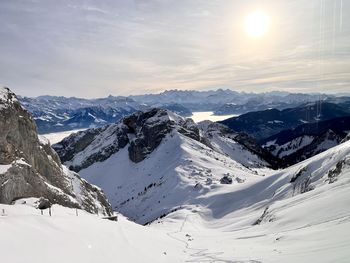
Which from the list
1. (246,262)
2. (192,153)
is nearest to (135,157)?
(192,153)

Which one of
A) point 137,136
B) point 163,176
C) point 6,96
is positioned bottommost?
point 163,176

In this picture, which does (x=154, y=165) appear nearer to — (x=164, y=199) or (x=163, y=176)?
(x=163, y=176)

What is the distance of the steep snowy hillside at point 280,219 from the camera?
49.1 ft

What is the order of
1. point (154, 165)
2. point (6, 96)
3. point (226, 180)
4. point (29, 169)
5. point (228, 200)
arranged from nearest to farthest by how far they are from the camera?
point (29, 169) < point (6, 96) < point (228, 200) < point (226, 180) < point (154, 165)

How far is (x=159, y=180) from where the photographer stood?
390 ft

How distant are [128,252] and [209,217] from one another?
60.7 metres

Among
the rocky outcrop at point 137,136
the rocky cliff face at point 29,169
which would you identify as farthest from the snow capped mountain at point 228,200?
the rocky cliff face at point 29,169

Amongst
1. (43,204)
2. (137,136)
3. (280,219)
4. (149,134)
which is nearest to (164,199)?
(43,204)

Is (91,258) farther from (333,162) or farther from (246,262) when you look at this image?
(333,162)

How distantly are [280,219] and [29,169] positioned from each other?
113ft

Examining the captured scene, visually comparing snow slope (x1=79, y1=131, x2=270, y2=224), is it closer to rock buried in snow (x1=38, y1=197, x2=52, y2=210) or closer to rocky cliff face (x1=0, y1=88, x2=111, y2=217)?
rocky cliff face (x1=0, y1=88, x2=111, y2=217)

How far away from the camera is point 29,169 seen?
161 feet

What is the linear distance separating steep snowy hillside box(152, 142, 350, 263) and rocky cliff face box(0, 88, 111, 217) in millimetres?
16829

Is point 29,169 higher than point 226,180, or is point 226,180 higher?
point 29,169
